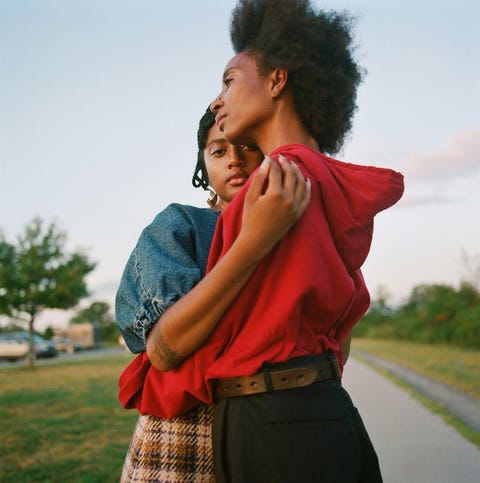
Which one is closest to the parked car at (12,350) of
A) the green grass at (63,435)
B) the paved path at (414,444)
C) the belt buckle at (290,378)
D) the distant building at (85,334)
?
the green grass at (63,435)

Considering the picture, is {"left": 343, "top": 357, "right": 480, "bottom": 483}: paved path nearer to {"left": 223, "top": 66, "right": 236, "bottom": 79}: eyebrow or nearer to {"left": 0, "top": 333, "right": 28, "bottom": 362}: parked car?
{"left": 223, "top": 66, "right": 236, "bottom": 79}: eyebrow

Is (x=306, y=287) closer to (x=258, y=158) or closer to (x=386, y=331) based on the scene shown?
(x=258, y=158)

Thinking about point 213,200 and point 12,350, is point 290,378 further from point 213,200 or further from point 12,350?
point 12,350

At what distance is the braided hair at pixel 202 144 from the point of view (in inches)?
96.9

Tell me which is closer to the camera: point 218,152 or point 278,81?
point 278,81

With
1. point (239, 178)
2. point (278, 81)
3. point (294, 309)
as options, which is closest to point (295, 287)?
point (294, 309)

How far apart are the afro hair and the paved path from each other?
3717mm

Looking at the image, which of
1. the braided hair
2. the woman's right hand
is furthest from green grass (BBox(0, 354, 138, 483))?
the woman's right hand

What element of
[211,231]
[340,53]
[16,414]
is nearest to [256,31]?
[340,53]

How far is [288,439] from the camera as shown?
145 centimetres

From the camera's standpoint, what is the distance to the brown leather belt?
1479 mm

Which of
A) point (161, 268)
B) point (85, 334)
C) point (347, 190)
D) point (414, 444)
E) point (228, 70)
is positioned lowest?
point (414, 444)

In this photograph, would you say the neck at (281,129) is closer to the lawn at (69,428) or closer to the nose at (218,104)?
the nose at (218,104)

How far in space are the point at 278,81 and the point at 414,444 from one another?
16.6ft
